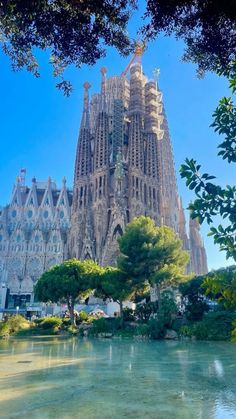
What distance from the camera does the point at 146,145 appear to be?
64250 mm

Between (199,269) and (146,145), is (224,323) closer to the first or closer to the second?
(146,145)

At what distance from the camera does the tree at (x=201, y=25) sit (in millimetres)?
5129

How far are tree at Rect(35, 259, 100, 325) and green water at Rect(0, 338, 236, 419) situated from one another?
57.5ft

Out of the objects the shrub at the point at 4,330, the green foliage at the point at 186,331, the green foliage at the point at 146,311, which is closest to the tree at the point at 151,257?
the green foliage at the point at 146,311

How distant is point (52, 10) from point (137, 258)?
22286 millimetres

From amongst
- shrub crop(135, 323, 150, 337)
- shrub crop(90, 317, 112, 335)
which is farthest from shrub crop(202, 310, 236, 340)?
shrub crop(90, 317, 112, 335)

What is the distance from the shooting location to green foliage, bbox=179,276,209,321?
992 inches

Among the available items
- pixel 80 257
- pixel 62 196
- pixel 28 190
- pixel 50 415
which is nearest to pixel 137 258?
pixel 50 415

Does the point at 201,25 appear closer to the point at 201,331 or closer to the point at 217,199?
the point at 217,199

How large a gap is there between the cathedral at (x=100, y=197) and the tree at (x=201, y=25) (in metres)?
48.8

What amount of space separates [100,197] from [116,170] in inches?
208

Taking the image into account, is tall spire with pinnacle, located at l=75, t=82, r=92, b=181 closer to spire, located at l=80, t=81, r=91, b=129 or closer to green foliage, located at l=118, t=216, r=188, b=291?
spire, located at l=80, t=81, r=91, b=129

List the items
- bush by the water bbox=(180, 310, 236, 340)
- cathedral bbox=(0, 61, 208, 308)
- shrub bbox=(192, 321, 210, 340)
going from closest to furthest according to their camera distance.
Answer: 1. bush by the water bbox=(180, 310, 236, 340)
2. shrub bbox=(192, 321, 210, 340)
3. cathedral bbox=(0, 61, 208, 308)

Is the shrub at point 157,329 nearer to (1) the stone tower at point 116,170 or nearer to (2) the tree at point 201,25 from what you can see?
(2) the tree at point 201,25
